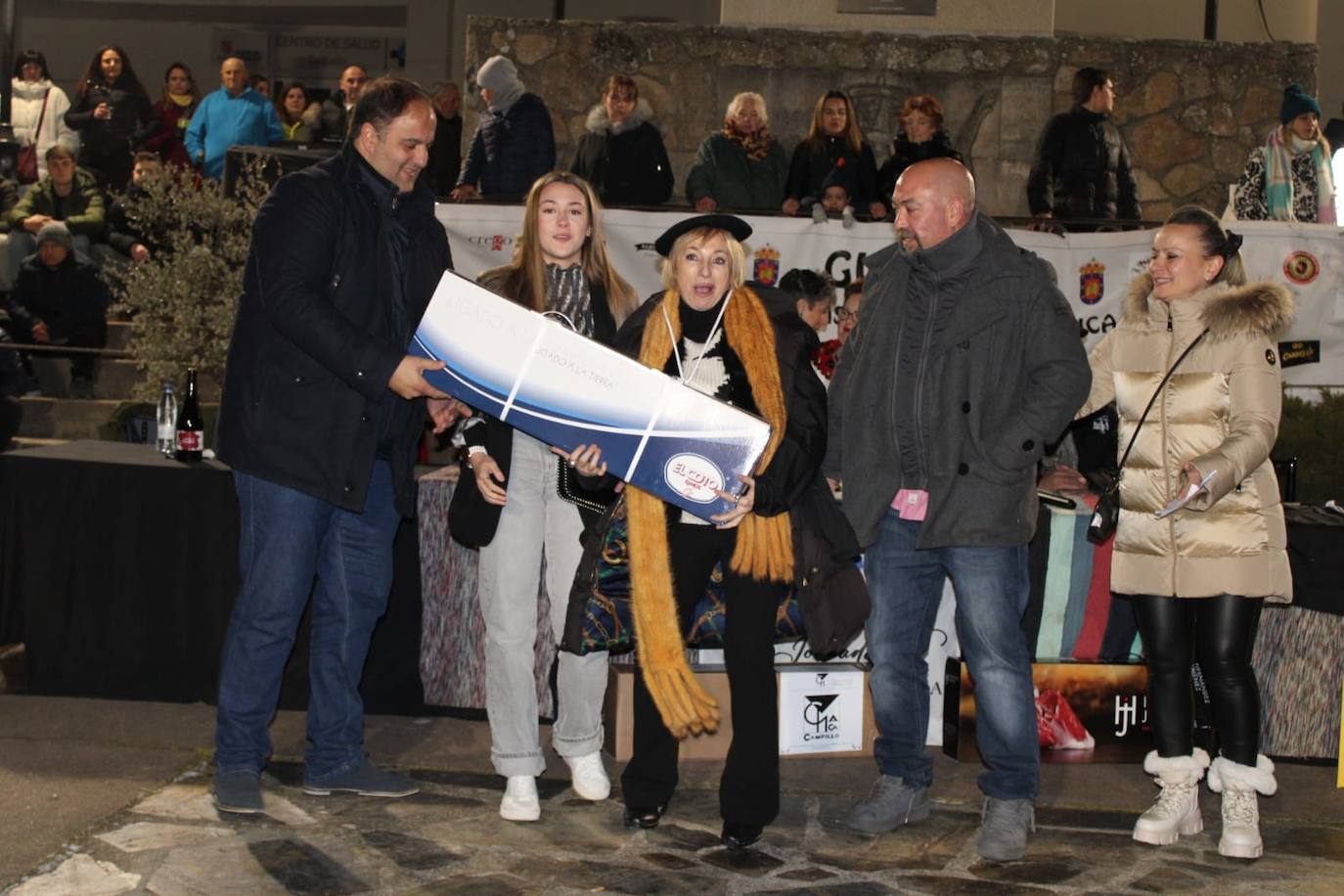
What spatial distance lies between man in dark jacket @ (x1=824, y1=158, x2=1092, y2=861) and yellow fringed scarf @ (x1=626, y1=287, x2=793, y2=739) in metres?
0.29

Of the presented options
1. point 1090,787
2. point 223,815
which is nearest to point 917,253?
point 1090,787

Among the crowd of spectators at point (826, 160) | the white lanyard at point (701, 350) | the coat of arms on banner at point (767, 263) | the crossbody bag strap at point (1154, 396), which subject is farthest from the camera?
the crowd of spectators at point (826, 160)

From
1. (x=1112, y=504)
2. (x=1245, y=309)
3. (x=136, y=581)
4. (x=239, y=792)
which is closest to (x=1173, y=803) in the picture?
(x=1112, y=504)

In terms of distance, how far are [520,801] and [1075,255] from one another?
16.0 ft

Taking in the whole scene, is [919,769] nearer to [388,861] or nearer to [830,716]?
[830,716]

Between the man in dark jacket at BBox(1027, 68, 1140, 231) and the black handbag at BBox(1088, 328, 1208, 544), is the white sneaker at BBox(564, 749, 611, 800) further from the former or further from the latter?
the man in dark jacket at BBox(1027, 68, 1140, 231)

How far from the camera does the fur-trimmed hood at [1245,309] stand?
4.49m

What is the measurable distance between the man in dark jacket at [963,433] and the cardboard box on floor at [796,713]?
0.79 meters

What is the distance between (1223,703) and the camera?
4617mm

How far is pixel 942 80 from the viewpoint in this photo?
10.9 m

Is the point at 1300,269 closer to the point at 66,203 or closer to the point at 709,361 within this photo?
the point at 709,361

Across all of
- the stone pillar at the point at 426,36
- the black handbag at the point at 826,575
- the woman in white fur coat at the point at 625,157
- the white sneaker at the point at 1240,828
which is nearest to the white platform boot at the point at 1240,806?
the white sneaker at the point at 1240,828

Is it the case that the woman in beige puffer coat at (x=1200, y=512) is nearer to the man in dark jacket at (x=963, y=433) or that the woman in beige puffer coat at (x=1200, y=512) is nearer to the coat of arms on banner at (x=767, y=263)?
the man in dark jacket at (x=963, y=433)

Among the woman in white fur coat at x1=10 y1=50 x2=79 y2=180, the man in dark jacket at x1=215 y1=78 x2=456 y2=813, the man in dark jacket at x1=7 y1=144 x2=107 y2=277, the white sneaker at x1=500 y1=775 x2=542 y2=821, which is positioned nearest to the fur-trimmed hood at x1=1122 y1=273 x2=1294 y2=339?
the man in dark jacket at x1=215 y1=78 x2=456 y2=813
